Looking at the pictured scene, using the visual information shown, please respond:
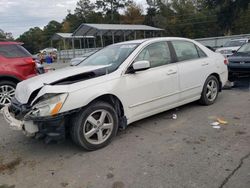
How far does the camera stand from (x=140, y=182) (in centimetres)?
335

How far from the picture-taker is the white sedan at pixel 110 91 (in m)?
4.02

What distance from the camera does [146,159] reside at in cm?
392

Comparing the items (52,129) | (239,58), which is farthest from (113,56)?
(239,58)

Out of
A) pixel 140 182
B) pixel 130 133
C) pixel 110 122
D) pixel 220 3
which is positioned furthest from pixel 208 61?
pixel 220 3

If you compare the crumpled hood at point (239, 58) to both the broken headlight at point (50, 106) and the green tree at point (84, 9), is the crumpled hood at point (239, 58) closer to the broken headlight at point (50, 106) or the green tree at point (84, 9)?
the broken headlight at point (50, 106)

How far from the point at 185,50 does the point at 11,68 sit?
4.46m

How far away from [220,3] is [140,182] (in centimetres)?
3746

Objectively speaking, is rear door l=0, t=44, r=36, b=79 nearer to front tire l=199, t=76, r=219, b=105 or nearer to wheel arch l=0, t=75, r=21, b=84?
wheel arch l=0, t=75, r=21, b=84

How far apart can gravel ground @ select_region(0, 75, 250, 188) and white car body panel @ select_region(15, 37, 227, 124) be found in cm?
47

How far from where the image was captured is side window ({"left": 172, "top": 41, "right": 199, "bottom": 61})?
577 centimetres

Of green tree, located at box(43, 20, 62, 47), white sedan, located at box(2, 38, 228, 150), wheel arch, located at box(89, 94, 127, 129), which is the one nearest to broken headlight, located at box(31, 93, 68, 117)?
white sedan, located at box(2, 38, 228, 150)

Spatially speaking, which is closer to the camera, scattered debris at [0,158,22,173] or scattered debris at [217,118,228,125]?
scattered debris at [0,158,22,173]

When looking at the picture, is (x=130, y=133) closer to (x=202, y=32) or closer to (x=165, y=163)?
(x=165, y=163)

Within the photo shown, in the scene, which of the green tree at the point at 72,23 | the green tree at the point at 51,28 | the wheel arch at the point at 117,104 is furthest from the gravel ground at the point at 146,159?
the green tree at the point at 51,28
